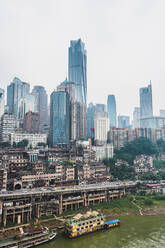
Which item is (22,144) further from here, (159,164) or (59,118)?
(159,164)

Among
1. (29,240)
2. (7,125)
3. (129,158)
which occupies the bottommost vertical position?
(29,240)

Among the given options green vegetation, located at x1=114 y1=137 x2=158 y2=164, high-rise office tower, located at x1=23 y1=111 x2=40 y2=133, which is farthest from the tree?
green vegetation, located at x1=114 y1=137 x2=158 y2=164

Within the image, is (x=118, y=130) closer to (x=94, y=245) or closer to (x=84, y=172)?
(x=84, y=172)

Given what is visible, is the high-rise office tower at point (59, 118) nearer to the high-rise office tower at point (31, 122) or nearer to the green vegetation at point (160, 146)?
the high-rise office tower at point (31, 122)

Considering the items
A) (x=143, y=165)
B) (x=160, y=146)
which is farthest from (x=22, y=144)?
(x=160, y=146)

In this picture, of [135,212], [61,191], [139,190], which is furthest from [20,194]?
[139,190]

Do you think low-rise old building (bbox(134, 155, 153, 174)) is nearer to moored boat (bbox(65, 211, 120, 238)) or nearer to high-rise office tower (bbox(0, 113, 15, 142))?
moored boat (bbox(65, 211, 120, 238))
